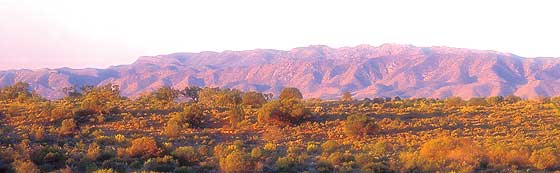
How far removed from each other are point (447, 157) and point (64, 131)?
65.5 ft

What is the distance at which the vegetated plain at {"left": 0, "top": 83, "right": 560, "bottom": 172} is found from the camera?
78.7 ft

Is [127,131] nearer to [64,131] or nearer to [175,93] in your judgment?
[64,131]

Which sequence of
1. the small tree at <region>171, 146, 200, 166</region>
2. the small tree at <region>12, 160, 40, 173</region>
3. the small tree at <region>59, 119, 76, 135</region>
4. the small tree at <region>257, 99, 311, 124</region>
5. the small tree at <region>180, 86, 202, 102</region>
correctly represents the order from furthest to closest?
1. the small tree at <region>180, 86, 202, 102</region>
2. the small tree at <region>257, 99, 311, 124</region>
3. the small tree at <region>59, 119, 76, 135</region>
4. the small tree at <region>171, 146, 200, 166</region>
5. the small tree at <region>12, 160, 40, 173</region>

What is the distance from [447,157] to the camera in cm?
2602

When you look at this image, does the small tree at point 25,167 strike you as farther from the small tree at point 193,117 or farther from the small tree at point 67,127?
the small tree at point 193,117

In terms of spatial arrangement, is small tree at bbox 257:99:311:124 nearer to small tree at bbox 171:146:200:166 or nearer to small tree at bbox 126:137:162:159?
small tree at bbox 171:146:200:166

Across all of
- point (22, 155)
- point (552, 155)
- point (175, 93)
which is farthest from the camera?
point (175, 93)

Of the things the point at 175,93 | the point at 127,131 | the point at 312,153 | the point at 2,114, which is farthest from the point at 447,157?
the point at 175,93

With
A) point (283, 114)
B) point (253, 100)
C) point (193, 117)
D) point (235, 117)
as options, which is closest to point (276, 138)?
point (283, 114)

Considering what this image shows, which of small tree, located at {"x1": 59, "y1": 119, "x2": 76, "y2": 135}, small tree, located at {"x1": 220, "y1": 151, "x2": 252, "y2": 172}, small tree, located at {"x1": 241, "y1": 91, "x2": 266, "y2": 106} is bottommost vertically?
small tree, located at {"x1": 241, "y1": 91, "x2": 266, "y2": 106}

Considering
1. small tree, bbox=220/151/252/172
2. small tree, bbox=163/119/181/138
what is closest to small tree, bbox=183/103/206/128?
small tree, bbox=163/119/181/138

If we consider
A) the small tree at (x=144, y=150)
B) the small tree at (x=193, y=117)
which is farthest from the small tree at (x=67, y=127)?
the small tree at (x=144, y=150)

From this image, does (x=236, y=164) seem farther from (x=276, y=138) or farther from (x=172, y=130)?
(x=172, y=130)

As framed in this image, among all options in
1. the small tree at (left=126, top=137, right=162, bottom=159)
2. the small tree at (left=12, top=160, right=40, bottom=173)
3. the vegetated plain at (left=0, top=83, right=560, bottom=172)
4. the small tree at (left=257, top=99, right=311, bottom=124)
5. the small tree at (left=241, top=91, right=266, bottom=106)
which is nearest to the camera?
the small tree at (left=12, top=160, right=40, bottom=173)
